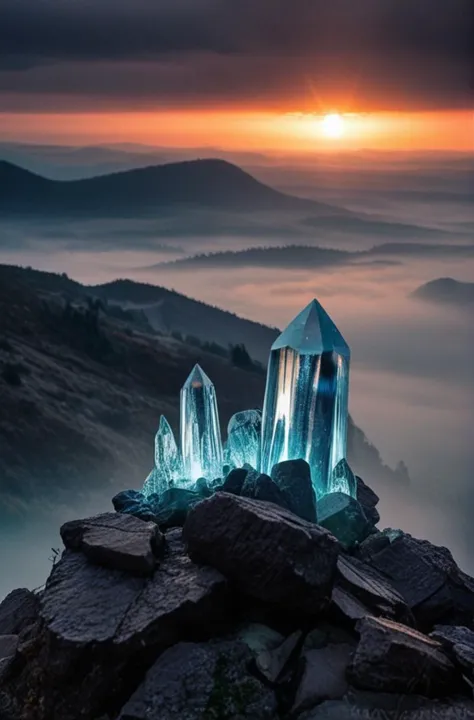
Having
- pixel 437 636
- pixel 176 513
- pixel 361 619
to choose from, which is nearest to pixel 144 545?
pixel 176 513

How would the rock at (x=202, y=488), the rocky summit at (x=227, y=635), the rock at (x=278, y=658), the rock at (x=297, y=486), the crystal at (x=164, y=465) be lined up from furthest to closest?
the crystal at (x=164, y=465), the rock at (x=202, y=488), the rock at (x=297, y=486), the rock at (x=278, y=658), the rocky summit at (x=227, y=635)

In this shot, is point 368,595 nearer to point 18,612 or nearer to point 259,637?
point 259,637

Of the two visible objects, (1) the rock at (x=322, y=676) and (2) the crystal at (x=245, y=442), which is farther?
(2) the crystal at (x=245, y=442)

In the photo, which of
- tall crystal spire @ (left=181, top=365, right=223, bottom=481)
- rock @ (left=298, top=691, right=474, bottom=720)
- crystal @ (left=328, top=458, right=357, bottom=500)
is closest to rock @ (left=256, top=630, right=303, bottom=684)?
rock @ (left=298, top=691, right=474, bottom=720)

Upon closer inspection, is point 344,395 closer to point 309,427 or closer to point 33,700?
point 309,427

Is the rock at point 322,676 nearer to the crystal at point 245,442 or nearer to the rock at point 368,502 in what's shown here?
the rock at point 368,502

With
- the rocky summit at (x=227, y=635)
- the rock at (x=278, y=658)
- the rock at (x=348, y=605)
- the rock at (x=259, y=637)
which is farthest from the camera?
the rock at (x=348, y=605)

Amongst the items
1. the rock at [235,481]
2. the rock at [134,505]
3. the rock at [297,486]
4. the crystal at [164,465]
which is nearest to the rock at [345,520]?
the rock at [297,486]

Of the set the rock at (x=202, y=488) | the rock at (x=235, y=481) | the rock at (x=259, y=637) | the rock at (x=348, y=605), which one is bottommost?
the rock at (x=259, y=637)

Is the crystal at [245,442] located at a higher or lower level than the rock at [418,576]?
higher
